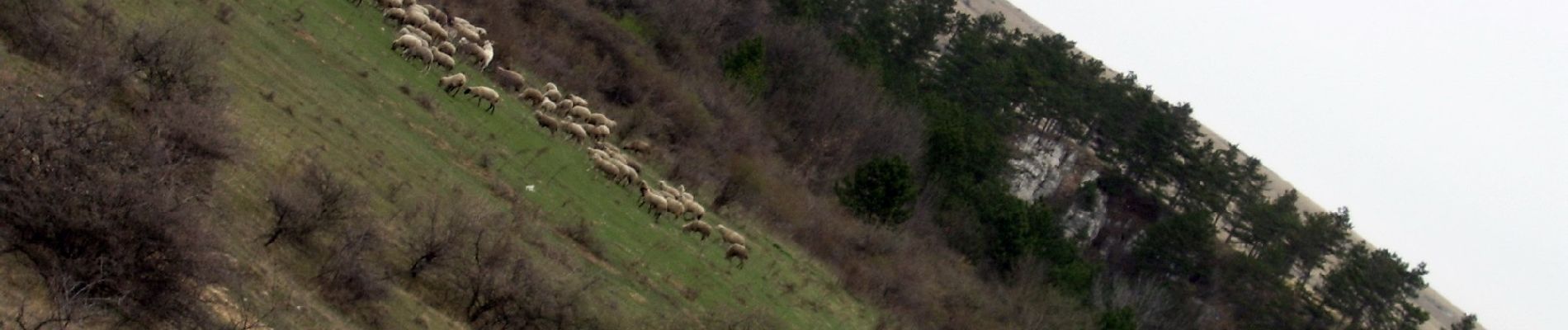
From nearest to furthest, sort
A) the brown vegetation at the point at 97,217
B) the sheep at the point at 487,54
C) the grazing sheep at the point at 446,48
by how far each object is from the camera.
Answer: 1. the brown vegetation at the point at 97,217
2. the grazing sheep at the point at 446,48
3. the sheep at the point at 487,54

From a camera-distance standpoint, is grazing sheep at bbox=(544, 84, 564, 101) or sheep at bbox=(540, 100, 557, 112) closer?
sheep at bbox=(540, 100, 557, 112)

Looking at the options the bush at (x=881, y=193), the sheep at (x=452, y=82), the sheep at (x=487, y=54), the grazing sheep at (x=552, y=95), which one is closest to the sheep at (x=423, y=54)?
the sheep at (x=452, y=82)

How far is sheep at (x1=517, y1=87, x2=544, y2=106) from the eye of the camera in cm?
3800

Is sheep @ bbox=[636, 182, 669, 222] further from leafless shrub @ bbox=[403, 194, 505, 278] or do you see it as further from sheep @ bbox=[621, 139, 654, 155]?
leafless shrub @ bbox=[403, 194, 505, 278]

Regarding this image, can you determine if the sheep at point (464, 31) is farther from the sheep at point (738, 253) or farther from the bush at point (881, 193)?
the bush at point (881, 193)

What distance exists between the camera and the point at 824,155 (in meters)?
68.6

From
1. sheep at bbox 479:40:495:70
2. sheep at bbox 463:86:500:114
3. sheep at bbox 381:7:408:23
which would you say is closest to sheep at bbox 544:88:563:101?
sheep at bbox 479:40:495:70

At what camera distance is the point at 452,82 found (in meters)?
33.4

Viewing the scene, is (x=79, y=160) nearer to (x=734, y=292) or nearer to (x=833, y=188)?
(x=734, y=292)

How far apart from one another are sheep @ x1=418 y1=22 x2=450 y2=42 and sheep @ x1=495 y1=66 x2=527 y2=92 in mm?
2556

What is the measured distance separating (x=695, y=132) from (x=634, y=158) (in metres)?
9.91

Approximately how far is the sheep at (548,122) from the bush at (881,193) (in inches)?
844

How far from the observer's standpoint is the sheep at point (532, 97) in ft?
125

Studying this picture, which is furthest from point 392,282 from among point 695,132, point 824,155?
point 824,155
